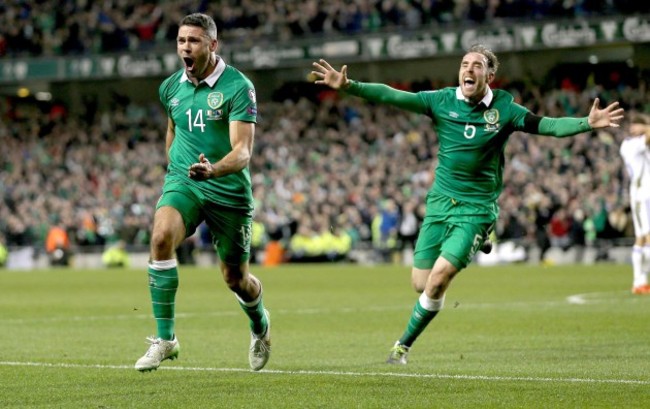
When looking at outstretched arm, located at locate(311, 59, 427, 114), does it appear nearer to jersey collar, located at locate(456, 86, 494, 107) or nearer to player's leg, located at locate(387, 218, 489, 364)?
jersey collar, located at locate(456, 86, 494, 107)

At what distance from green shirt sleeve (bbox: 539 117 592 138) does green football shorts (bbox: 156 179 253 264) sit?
2.43m

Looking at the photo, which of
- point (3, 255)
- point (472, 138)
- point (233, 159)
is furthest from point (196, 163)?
point (3, 255)

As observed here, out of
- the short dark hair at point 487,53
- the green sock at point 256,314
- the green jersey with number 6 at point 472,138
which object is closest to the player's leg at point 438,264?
the green jersey with number 6 at point 472,138

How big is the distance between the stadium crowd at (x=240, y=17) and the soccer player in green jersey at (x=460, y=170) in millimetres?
25922

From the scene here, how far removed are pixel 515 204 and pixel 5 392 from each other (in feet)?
82.6

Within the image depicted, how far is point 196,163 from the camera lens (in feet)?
28.8

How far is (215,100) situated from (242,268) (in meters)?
1.29

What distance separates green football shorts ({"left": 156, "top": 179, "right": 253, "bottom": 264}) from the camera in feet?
29.7

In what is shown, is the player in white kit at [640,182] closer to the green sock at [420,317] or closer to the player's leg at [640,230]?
the player's leg at [640,230]

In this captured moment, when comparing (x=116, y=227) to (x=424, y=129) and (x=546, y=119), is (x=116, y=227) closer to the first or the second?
(x=424, y=129)

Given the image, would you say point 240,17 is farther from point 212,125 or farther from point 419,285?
point 212,125

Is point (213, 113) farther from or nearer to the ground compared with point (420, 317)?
farther from the ground

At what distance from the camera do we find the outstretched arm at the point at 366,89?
967 cm

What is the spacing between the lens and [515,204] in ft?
107
